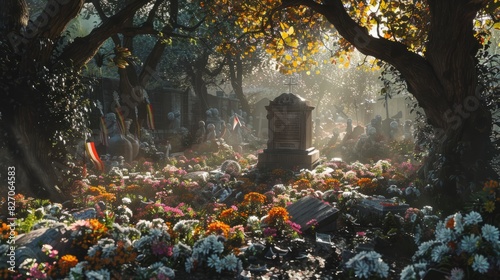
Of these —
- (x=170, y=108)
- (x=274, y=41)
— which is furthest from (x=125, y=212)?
(x=170, y=108)

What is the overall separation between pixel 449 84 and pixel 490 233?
4.64 m

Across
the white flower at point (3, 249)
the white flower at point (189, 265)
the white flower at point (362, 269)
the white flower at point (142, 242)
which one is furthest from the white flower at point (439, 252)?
the white flower at point (3, 249)

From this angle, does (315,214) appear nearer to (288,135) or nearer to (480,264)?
(480,264)

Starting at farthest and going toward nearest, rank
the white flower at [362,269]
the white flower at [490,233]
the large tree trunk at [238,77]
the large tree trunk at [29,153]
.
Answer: the large tree trunk at [238,77] < the large tree trunk at [29,153] < the white flower at [362,269] < the white flower at [490,233]

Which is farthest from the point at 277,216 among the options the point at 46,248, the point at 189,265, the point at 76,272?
the point at 46,248

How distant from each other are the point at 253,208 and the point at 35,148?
436 cm

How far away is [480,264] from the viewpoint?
10.3 ft

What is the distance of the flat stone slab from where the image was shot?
20.2 feet

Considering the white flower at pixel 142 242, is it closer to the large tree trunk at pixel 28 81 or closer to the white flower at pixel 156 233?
the white flower at pixel 156 233

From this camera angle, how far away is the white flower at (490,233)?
323 centimetres

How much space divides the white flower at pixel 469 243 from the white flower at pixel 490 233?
7 cm

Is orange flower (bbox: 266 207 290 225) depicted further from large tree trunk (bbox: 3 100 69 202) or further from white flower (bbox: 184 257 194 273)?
large tree trunk (bbox: 3 100 69 202)

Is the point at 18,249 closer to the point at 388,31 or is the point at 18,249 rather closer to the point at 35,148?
the point at 35,148

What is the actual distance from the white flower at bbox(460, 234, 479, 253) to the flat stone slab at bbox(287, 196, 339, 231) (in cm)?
284
